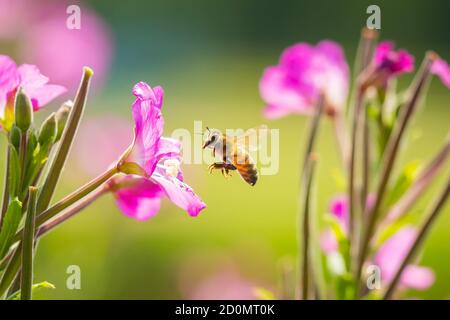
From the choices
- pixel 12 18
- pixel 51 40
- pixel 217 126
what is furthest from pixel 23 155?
pixel 217 126

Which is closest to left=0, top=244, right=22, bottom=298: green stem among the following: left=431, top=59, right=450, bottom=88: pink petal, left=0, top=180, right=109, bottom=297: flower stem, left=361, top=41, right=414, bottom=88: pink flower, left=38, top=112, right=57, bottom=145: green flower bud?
left=0, top=180, right=109, bottom=297: flower stem

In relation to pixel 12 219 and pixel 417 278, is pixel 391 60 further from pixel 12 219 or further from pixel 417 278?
pixel 12 219

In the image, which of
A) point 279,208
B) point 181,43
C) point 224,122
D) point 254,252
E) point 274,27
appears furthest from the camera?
point 274,27

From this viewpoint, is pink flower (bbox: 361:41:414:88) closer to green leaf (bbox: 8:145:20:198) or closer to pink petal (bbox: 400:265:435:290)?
pink petal (bbox: 400:265:435:290)

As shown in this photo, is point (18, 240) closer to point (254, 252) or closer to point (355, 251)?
point (355, 251)

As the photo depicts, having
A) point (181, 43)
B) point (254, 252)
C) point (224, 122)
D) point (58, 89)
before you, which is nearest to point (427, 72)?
point (58, 89)

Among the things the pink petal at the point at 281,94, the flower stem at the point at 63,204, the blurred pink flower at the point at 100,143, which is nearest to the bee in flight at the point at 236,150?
the pink petal at the point at 281,94

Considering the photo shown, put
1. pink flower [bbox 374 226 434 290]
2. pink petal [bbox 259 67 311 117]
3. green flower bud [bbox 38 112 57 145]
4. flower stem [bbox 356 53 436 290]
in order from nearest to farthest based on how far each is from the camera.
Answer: green flower bud [bbox 38 112 57 145] < flower stem [bbox 356 53 436 290] < pink flower [bbox 374 226 434 290] < pink petal [bbox 259 67 311 117]
